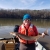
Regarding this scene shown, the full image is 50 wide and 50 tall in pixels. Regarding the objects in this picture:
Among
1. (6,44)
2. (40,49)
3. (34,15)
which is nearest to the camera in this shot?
(6,44)

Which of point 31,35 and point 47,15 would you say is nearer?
point 31,35

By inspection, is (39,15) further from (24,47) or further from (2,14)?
(24,47)

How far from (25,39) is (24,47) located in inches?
8.8

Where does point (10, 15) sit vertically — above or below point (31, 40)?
above

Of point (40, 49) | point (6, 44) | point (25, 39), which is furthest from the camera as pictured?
point (40, 49)

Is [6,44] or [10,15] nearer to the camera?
[6,44]

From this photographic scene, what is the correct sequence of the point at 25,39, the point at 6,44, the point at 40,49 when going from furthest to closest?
the point at 40,49 < the point at 6,44 < the point at 25,39

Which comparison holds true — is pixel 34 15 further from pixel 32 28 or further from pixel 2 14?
pixel 32 28

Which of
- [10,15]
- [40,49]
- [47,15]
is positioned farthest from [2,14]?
[40,49]

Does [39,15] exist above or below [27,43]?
above

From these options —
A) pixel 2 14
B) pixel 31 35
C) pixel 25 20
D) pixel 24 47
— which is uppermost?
pixel 2 14

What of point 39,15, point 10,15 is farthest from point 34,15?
point 10,15

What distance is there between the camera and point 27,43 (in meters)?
3.91

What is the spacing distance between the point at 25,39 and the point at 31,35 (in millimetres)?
209
